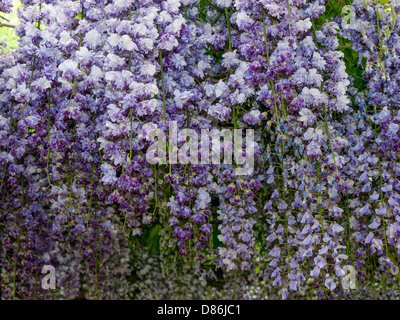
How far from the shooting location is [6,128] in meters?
1.57

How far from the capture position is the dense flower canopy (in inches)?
49.4

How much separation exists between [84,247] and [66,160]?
0.71 metres

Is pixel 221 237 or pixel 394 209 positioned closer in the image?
pixel 394 209

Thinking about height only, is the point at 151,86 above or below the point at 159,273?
above

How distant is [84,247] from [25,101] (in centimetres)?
92

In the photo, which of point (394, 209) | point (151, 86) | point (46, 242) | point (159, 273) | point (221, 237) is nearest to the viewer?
point (151, 86)

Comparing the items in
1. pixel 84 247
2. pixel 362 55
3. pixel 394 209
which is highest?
pixel 362 55

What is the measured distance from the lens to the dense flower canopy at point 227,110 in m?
1.25

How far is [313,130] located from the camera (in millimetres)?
1273

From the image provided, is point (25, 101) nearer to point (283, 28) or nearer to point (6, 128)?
point (6, 128)

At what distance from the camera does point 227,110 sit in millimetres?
1278

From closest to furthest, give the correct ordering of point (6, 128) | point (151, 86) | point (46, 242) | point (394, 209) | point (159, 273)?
point (151, 86)
point (394, 209)
point (6, 128)
point (46, 242)
point (159, 273)

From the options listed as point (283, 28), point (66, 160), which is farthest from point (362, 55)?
point (66, 160)
